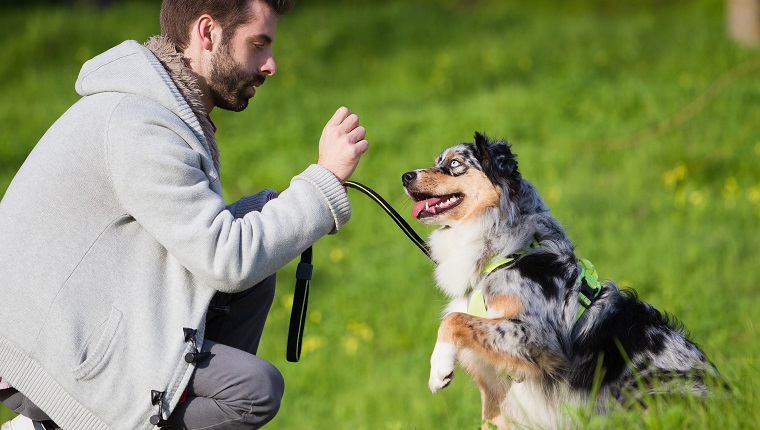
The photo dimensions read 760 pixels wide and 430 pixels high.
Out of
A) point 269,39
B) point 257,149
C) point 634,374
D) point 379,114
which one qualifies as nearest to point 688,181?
point 379,114

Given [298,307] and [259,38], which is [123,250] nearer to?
[298,307]

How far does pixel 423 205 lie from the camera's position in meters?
3.73

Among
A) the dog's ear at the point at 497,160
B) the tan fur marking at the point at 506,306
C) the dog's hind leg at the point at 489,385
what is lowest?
the dog's hind leg at the point at 489,385

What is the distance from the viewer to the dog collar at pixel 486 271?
3.44 m

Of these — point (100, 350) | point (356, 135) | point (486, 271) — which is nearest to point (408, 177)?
point (486, 271)

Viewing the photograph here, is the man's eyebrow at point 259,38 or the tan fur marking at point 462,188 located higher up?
the man's eyebrow at point 259,38

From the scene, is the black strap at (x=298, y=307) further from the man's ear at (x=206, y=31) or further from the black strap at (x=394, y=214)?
the man's ear at (x=206, y=31)

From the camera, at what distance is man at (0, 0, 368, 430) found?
9.32 ft

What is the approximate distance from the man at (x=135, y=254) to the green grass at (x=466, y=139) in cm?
117

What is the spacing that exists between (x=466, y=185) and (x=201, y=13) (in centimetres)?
131

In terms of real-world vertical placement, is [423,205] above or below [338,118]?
below

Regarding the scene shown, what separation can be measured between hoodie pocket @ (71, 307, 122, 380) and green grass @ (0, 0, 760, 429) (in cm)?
153

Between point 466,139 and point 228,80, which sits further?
point 466,139

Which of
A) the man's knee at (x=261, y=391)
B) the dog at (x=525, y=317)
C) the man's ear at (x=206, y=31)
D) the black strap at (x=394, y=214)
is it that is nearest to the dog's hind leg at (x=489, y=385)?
the dog at (x=525, y=317)
